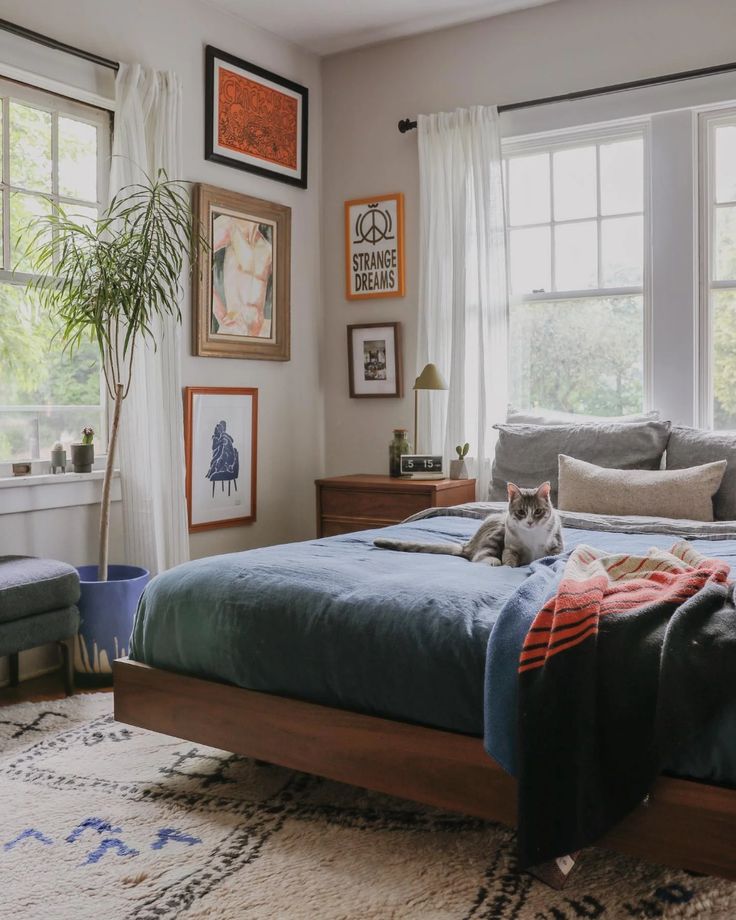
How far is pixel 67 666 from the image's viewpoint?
3.31 meters

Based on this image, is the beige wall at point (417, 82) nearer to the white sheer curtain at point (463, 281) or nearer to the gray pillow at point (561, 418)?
the white sheer curtain at point (463, 281)

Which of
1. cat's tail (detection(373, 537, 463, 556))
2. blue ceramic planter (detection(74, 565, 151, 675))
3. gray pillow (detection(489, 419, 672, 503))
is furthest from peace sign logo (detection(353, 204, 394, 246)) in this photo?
cat's tail (detection(373, 537, 463, 556))

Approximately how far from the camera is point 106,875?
197cm

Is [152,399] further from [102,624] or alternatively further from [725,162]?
[725,162]

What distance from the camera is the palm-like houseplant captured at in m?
3.46

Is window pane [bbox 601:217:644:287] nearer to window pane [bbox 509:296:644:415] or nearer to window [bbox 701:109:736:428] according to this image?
window pane [bbox 509:296:644:415]

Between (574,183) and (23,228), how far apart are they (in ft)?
8.22

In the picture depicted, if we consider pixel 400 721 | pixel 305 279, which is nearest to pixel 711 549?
pixel 400 721

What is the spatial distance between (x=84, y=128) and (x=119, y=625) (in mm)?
2074

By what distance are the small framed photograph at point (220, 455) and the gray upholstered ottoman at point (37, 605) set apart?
107 cm

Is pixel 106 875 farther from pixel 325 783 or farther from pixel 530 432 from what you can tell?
pixel 530 432

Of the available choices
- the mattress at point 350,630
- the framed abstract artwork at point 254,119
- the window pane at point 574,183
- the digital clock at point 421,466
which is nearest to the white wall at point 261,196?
the framed abstract artwork at point 254,119

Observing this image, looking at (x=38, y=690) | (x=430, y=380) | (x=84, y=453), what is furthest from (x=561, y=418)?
(x=38, y=690)

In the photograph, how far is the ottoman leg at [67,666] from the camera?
10.8ft
